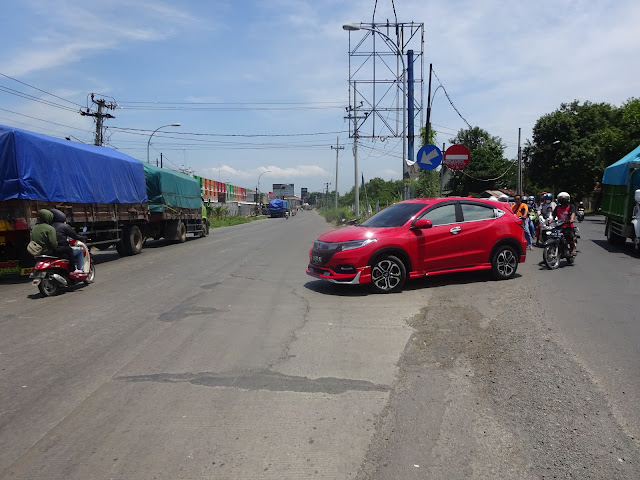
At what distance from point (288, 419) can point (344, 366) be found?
1253 millimetres

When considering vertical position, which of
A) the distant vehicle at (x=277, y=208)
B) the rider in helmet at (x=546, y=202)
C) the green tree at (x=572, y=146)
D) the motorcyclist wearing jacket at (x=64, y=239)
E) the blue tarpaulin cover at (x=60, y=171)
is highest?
the green tree at (x=572, y=146)

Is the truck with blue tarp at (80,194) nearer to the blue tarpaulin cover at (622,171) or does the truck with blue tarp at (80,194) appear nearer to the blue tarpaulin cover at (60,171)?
the blue tarpaulin cover at (60,171)

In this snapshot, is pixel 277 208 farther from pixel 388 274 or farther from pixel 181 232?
pixel 388 274

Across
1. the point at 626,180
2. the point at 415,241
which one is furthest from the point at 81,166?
the point at 626,180

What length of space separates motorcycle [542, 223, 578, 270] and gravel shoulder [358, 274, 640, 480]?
523 cm

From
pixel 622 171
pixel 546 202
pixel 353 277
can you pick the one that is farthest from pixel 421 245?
pixel 622 171

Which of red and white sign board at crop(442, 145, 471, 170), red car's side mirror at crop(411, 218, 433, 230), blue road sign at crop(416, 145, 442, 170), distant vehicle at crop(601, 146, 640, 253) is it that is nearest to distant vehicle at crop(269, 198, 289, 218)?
distant vehicle at crop(601, 146, 640, 253)

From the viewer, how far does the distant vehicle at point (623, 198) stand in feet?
44.7

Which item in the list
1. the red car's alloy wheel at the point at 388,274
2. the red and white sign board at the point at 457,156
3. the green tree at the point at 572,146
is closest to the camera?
the red car's alloy wheel at the point at 388,274

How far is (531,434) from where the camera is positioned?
136 inches

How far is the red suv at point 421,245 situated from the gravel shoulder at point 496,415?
2.30 m

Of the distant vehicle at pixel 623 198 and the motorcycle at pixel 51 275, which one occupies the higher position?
the distant vehicle at pixel 623 198

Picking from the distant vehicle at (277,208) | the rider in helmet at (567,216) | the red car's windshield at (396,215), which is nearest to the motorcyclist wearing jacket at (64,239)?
the red car's windshield at (396,215)

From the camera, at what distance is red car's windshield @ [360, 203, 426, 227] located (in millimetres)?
8883
